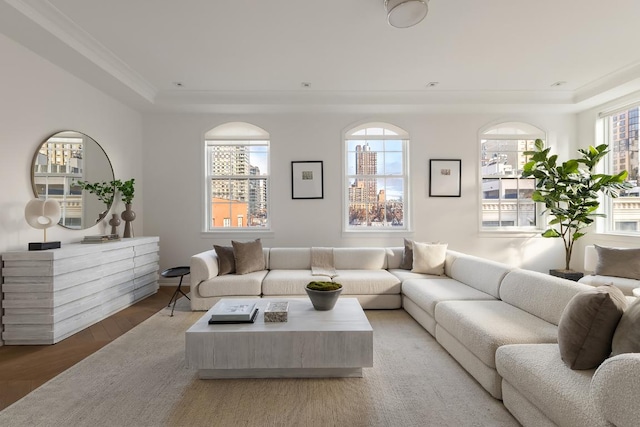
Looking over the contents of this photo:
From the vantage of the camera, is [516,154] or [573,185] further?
[516,154]

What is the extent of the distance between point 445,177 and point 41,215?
17.2 ft

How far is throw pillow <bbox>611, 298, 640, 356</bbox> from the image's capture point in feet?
4.94

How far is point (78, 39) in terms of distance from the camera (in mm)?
3293

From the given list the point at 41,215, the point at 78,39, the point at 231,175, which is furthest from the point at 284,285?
the point at 78,39

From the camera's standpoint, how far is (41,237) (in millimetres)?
3477

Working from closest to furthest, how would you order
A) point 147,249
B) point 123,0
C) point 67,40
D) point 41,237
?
point 123,0
point 67,40
point 41,237
point 147,249

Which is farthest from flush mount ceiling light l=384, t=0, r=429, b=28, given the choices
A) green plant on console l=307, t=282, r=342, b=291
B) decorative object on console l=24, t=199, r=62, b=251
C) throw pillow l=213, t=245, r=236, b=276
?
decorative object on console l=24, t=199, r=62, b=251

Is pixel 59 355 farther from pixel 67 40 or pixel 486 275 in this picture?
pixel 486 275

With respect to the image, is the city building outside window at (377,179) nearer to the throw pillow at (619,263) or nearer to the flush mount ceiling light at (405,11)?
the throw pillow at (619,263)

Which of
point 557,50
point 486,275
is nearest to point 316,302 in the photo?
point 486,275

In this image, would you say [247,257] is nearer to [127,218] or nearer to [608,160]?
[127,218]

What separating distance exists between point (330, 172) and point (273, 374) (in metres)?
3.54

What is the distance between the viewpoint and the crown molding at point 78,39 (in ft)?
9.12

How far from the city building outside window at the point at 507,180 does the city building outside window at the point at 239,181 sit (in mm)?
3619
